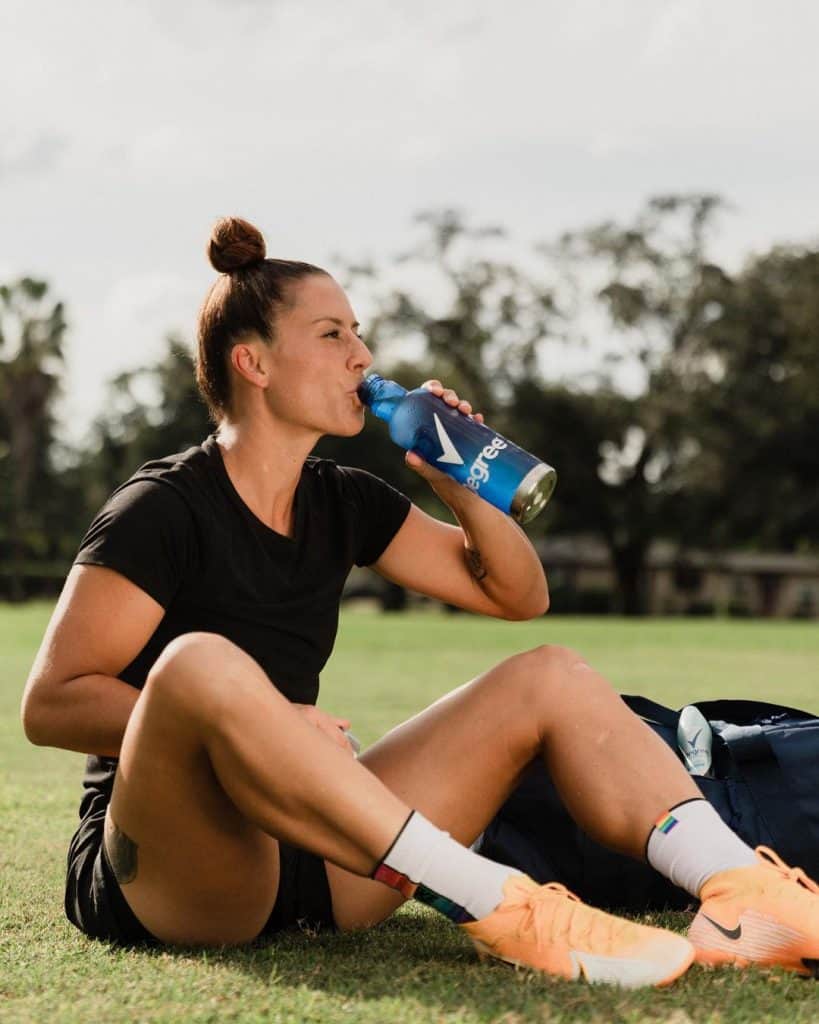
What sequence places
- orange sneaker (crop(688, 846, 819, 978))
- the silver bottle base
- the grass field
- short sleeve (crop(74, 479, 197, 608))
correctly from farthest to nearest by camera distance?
the silver bottle base, short sleeve (crop(74, 479, 197, 608)), orange sneaker (crop(688, 846, 819, 978)), the grass field

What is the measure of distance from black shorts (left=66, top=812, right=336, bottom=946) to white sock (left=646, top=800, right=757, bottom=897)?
2.25ft

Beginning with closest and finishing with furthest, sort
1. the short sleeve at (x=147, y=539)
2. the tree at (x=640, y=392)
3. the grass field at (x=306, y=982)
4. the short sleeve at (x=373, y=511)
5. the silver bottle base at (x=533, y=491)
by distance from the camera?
the grass field at (x=306, y=982) → the short sleeve at (x=147, y=539) → the silver bottle base at (x=533, y=491) → the short sleeve at (x=373, y=511) → the tree at (x=640, y=392)

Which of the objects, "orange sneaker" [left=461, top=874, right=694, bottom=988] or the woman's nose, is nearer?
"orange sneaker" [left=461, top=874, right=694, bottom=988]

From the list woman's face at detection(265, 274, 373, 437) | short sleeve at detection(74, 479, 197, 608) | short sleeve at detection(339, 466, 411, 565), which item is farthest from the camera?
short sleeve at detection(339, 466, 411, 565)

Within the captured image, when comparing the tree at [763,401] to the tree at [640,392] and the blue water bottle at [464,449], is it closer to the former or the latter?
Answer: the tree at [640,392]

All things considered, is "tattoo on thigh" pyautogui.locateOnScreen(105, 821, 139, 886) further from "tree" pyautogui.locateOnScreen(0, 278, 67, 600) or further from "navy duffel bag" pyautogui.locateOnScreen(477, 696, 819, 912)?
"tree" pyautogui.locateOnScreen(0, 278, 67, 600)

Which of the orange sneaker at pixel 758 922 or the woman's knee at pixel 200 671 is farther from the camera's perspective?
the orange sneaker at pixel 758 922

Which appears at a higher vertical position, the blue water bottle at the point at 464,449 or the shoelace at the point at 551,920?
the blue water bottle at the point at 464,449

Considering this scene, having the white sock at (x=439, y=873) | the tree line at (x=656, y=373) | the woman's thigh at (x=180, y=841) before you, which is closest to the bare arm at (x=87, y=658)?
the woman's thigh at (x=180, y=841)

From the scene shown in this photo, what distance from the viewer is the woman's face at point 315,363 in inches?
120

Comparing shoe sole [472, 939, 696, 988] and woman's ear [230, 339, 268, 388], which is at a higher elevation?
woman's ear [230, 339, 268, 388]

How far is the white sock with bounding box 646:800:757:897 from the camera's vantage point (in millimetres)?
2678

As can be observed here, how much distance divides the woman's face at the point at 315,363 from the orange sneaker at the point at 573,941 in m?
1.05

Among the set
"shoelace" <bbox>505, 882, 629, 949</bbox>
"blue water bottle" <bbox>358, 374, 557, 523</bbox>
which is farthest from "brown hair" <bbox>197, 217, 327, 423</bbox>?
"shoelace" <bbox>505, 882, 629, 949</bbox>
